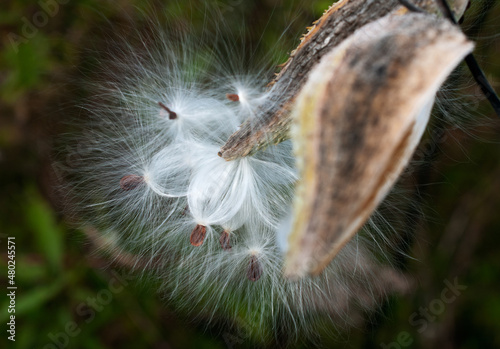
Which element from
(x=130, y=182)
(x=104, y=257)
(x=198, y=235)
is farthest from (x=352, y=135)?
(x=104, y=257)

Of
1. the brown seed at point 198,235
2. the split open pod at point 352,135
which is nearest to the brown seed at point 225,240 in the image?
the brown seed at point 198,235

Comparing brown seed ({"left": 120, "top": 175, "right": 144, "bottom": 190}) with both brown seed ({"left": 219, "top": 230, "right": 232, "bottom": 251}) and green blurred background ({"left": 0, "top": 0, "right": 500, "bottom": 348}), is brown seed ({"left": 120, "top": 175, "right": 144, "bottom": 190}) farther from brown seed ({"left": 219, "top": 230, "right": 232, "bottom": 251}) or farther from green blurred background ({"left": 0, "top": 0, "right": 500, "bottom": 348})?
green blurred background ({"left": 0, "top": 0, "right": 500, "bottom": 348})

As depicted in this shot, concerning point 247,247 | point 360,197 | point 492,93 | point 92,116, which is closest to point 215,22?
point 92,116

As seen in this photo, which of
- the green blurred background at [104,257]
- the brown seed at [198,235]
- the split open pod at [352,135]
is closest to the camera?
the split open pod at [352,135]

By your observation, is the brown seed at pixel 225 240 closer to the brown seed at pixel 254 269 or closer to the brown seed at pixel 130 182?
the brown seed at pixel 254 269

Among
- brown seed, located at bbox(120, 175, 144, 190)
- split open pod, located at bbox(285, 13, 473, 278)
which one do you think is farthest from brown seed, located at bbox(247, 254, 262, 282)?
split open pod, located at bbox(285, 13, 473, 278)

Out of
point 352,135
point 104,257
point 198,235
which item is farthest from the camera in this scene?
point 104,257

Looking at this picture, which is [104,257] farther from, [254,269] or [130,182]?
[254,269]
